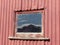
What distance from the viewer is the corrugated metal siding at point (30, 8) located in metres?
4.70

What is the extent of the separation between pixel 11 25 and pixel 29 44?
2.42 ft

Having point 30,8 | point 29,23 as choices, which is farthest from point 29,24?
point 30,8

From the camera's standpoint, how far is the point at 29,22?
4.99 metres

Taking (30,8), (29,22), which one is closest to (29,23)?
(29,22)

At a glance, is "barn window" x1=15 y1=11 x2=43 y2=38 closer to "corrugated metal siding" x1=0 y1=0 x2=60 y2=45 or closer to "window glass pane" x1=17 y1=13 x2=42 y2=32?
"window glass pane" x1=17 y1=13 x2=42 y2=32

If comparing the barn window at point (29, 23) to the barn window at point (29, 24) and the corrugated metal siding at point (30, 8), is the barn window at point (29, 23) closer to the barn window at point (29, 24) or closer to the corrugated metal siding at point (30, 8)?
the barn window at point (29, 24)

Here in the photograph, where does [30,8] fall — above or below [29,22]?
above

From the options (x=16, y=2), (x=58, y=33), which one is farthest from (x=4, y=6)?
(x=58, y=33)

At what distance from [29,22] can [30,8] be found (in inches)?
14.8

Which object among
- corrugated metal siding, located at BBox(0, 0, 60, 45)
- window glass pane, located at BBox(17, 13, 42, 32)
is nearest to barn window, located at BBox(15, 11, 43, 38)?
window glass pane, located at BBox(17, 13, 42, 32)

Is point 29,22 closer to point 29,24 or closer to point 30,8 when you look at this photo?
point 29,24

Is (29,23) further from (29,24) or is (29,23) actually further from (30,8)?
(30,8)

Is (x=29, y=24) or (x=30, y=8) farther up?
(x=30, y=8)

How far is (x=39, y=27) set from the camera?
192 inches
